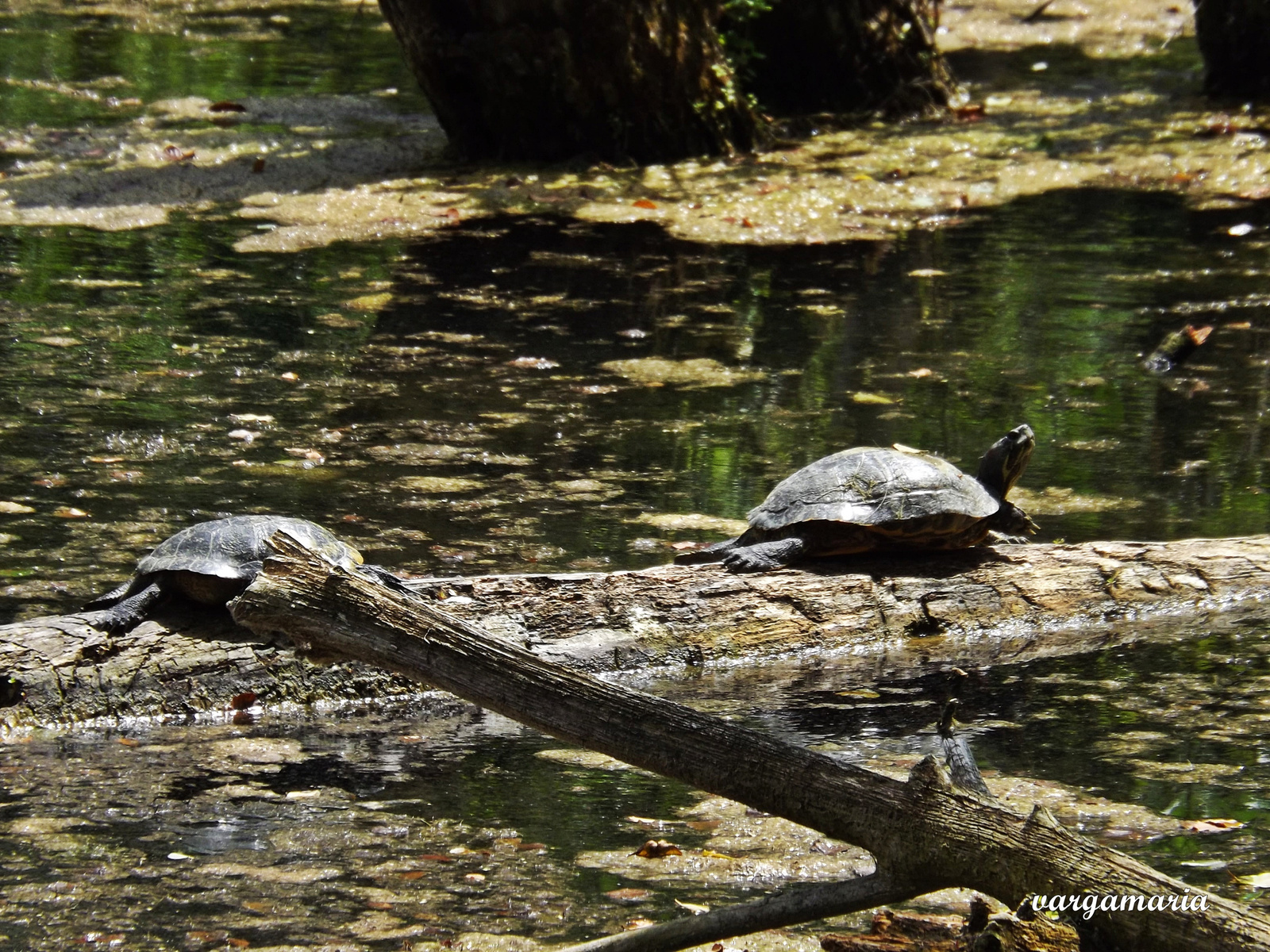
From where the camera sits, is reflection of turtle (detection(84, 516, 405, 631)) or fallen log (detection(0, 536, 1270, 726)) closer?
fallen log (detection(0, 536, 1270, 726))

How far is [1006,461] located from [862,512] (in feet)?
2.75

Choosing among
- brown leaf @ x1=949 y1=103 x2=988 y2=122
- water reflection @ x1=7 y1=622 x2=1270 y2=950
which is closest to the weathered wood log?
water reflection @ x1=7 y1=622 x2=1270 y2=950

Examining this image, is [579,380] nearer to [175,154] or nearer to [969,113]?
[175,154]

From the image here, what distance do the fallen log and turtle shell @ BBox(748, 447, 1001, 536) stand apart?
0.79ft

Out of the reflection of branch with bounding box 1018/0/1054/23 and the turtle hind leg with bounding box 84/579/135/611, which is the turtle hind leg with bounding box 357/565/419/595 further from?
the reflection of branch with bounding box 1018/0/1054/23

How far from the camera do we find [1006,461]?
632 cm

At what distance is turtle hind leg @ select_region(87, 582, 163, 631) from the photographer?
16.7 ft

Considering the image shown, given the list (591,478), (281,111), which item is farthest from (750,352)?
(281,111)

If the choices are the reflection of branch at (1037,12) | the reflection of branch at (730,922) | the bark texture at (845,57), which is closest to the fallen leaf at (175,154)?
the bark texture at (845,57)

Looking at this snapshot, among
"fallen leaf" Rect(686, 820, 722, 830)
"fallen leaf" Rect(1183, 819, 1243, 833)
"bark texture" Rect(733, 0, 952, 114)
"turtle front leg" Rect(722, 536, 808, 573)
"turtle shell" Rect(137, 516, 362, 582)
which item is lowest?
"fallen leaf" Rect(686, 820, 722, 830)

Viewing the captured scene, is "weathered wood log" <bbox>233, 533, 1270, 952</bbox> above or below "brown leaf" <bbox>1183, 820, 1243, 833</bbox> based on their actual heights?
above

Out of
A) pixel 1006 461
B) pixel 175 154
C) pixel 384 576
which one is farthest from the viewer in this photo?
pixel 175 154

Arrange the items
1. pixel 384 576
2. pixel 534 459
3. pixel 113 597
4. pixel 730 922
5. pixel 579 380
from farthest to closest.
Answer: pixel 579 380
pixel 534 459
pixel 113 597
pixel 384 576
pixel 730 922

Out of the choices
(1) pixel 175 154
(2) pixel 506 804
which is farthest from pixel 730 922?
(1) pixel 175 154
